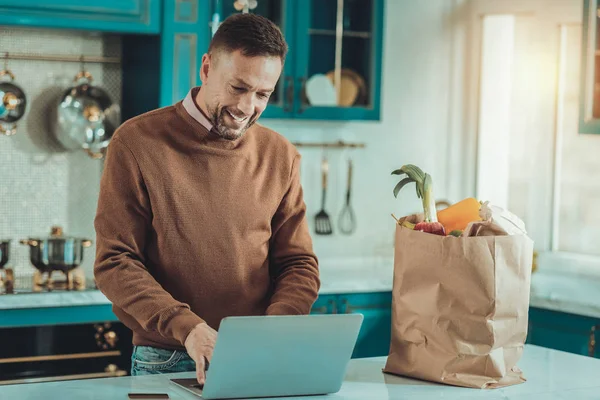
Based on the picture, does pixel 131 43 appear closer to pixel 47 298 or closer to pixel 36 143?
pixel 36 143

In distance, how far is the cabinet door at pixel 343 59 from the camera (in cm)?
412

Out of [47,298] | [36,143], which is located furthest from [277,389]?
[36,143]

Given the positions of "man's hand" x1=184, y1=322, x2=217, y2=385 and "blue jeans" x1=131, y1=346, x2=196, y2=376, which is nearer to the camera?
"man's hand" x1=184, y1=322, x2=217, y2=385

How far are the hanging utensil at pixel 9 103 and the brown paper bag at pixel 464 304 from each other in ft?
7.34

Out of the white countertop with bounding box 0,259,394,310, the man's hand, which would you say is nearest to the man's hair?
the man's hand

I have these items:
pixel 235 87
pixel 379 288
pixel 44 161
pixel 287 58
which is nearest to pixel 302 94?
pixel 287 58

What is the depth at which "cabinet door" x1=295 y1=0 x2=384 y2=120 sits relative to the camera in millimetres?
4121

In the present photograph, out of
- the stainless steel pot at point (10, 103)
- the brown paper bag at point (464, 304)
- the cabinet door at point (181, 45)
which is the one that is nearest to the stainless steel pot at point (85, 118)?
the stainless steel pot at point (10, 103)

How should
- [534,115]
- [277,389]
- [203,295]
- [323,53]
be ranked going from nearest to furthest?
[277,389], [203,295], [323,53], [534,115]

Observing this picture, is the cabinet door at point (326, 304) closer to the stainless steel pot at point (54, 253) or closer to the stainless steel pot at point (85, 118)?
the stainless steel pot at point (54, 253)

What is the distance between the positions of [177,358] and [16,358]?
1.48 m

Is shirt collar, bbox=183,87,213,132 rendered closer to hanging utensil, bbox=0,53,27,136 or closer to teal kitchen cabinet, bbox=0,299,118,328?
teal kitchen cabinet, bbox=0,299,118,328

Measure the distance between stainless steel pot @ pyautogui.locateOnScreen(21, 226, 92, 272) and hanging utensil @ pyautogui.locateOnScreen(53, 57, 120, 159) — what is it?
1.53 ft

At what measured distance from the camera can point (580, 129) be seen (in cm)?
385
